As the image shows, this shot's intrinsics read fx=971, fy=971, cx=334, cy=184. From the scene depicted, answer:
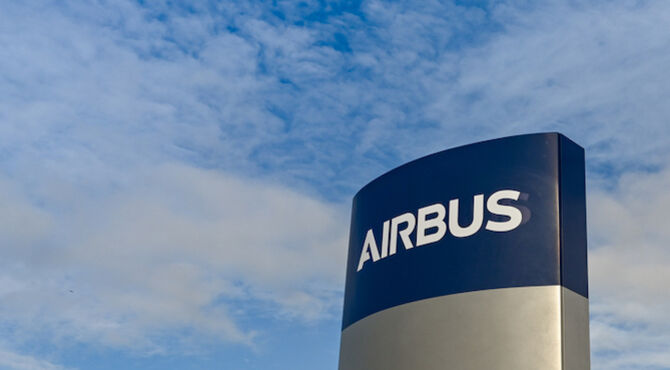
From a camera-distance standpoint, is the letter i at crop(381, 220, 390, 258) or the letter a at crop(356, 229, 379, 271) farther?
the letter a at crop(356, 229, 379, 271)

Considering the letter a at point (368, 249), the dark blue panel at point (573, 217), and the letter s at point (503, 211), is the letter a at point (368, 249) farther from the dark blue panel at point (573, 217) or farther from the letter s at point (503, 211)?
the dark blue panel at point (573, 217)

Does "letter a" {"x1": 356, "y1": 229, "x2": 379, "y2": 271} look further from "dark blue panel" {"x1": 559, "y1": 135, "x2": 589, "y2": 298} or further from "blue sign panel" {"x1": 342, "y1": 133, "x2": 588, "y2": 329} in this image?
"dark blue panel" {"x1": 559, "y1": 135, "x2": 589, "y2": 298}

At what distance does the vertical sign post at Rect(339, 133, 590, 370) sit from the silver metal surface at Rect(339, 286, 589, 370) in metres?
0.02

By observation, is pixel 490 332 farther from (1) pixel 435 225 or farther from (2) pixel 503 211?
(1) pixel 435 225

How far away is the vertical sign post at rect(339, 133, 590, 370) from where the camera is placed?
49.2 ft

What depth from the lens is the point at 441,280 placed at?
16375 millimetres

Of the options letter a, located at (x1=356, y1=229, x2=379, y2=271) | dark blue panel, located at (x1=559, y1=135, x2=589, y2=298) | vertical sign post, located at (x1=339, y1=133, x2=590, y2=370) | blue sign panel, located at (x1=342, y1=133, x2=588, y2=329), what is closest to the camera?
vertical sign post, located at (x1=339, y1=133, x2=590, y2=370)

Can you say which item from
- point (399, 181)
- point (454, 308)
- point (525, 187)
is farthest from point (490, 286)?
point (399, 181)

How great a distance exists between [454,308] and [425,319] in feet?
2.09

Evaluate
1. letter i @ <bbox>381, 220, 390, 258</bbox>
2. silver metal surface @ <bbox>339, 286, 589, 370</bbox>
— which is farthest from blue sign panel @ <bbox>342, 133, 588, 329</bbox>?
silver metal surface @ <bbox>339, 286, 589, 370</bbox>

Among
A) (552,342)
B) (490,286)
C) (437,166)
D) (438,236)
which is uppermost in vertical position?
(437,166)

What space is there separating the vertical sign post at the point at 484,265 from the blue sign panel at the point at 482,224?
18mm

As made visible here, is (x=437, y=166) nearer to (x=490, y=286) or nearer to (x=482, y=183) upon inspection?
(x=482, y=183)

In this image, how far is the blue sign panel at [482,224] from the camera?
1541cm
